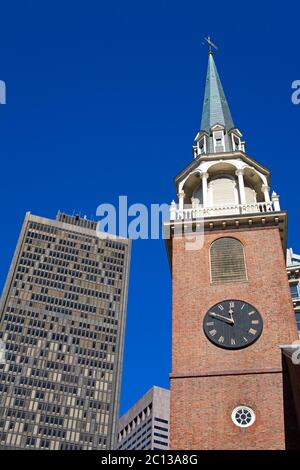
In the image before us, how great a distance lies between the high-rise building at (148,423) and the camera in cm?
15160

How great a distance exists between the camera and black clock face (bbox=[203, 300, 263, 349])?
23562 mm

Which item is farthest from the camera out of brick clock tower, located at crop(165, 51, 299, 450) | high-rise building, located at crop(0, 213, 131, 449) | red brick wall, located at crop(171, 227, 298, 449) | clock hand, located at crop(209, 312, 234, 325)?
high-rise building, located at crop(0, 213, 131, 449)

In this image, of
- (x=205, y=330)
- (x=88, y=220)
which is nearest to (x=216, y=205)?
(x=205, y=330)

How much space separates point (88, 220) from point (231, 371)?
141 m

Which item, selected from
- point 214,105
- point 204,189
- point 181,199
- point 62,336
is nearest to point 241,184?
point 204,189

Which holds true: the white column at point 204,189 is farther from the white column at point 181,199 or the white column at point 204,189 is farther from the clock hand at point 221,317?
the clock hand at point 221,317

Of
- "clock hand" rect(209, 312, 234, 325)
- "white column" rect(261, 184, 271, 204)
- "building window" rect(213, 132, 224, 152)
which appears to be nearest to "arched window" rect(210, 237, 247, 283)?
"clock hand" rect(209, 312, 234, 325)

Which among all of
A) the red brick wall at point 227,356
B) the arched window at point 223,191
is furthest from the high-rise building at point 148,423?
the red brick wall at point 227,356

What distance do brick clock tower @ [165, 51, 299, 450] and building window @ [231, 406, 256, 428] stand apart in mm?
37

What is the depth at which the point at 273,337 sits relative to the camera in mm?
23453

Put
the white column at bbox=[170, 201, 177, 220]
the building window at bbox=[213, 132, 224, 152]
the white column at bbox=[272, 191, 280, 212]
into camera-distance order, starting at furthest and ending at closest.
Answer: the building window at bbox=[213, 132, 224, 152]
the white column at bbox=[170, 201, 177, 220]
the white column at bbox=[272, 191, 280, 212]

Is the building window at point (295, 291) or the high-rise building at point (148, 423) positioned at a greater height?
the high-rise building at point (148, 423)

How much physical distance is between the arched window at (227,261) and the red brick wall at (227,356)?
27 cm

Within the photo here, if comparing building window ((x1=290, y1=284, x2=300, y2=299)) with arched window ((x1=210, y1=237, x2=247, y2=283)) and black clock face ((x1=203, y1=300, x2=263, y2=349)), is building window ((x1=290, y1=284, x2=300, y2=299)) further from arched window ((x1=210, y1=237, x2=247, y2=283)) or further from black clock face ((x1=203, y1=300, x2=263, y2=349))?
black clock face ((x1=203, y1=300, x2=263, y2=349))
